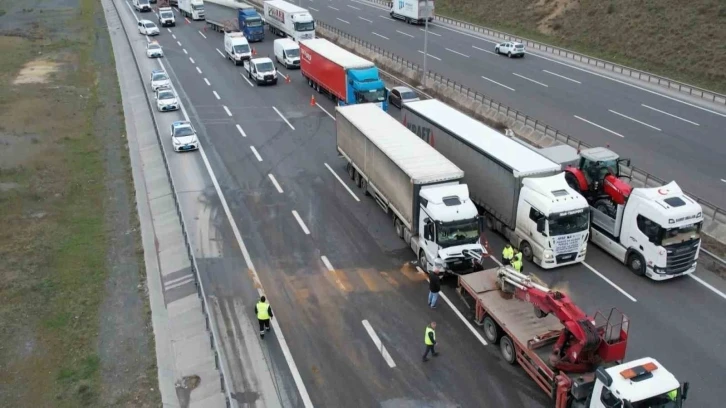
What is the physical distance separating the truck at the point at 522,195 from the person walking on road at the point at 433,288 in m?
4.78

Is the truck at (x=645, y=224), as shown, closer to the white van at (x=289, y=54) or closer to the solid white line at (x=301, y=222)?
the solid white line at (x=301, y=222)

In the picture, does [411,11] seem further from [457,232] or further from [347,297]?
[347,297]

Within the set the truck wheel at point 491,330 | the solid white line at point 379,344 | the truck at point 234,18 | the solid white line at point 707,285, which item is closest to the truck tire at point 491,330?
the truck wheel at point 491,330

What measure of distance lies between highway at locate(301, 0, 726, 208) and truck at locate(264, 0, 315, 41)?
7.11 metres

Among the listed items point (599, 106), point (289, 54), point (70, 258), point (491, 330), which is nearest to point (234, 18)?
point (289, 54)

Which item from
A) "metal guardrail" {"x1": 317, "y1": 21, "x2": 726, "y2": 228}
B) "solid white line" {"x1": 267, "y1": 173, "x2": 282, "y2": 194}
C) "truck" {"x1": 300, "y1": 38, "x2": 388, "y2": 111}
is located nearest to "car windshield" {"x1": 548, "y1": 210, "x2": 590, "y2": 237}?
"metal guardrail" {"x1": 317, "y1": 21, "x2": 726, "y2": 228}

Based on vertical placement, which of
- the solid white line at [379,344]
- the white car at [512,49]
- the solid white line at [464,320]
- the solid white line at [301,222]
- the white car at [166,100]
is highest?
the white car at [512,49]

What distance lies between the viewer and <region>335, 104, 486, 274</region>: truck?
2147cm

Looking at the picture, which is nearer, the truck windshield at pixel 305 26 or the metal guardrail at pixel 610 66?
the metal guardrail at pixel 610 66

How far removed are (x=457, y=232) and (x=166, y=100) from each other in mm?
27713

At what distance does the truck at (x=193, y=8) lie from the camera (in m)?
77.2

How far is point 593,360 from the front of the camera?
15273 millimetres

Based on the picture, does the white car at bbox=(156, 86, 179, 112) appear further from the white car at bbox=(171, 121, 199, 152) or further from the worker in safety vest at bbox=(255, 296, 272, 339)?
the worker in safety vest at bbox=(255, 296, 272, 339)

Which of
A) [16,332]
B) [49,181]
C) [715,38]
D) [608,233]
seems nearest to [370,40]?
[715,38]
